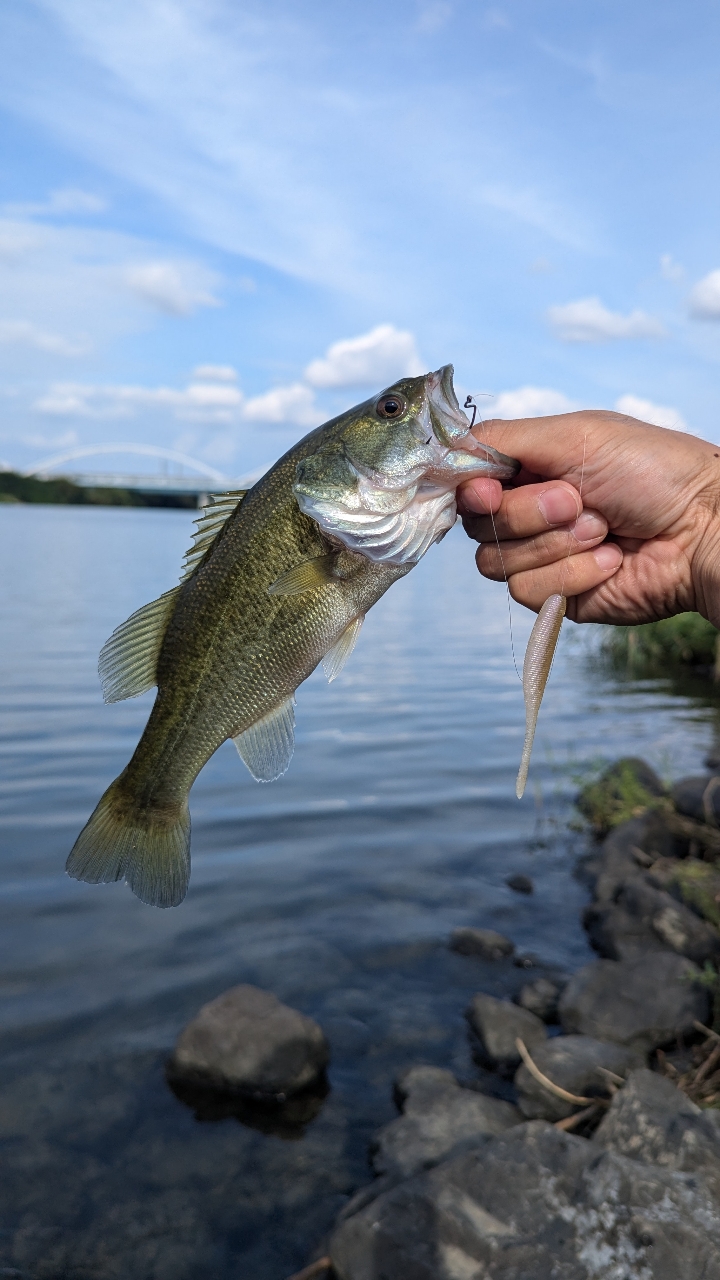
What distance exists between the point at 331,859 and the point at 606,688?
576 inches

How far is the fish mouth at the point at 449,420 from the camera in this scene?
3195mm

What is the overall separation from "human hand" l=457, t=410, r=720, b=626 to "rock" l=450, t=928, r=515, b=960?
5.97 metres

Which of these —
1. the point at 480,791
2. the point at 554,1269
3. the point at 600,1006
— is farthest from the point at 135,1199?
the point at 480,791

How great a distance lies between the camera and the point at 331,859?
11844 mm

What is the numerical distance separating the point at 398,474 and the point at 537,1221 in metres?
3.61

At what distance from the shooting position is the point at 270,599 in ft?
10.4

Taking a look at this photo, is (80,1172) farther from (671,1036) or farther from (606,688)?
(606,688)

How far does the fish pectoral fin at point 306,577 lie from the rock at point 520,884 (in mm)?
8904

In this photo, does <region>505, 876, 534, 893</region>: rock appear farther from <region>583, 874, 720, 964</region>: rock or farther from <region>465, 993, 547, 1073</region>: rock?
<region>465, 993, 547, 1073</region>: rock

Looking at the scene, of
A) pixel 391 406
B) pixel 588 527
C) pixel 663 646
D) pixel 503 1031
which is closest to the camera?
pixel 391 406

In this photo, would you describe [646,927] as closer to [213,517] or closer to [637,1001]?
[637,1001]

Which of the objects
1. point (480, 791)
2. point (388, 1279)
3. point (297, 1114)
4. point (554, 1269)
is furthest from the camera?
point (480, 791)

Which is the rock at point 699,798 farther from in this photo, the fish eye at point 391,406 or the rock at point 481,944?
the fish eye at point 391,406

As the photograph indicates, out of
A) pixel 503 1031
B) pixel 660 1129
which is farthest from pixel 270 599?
pixel 503 1031
